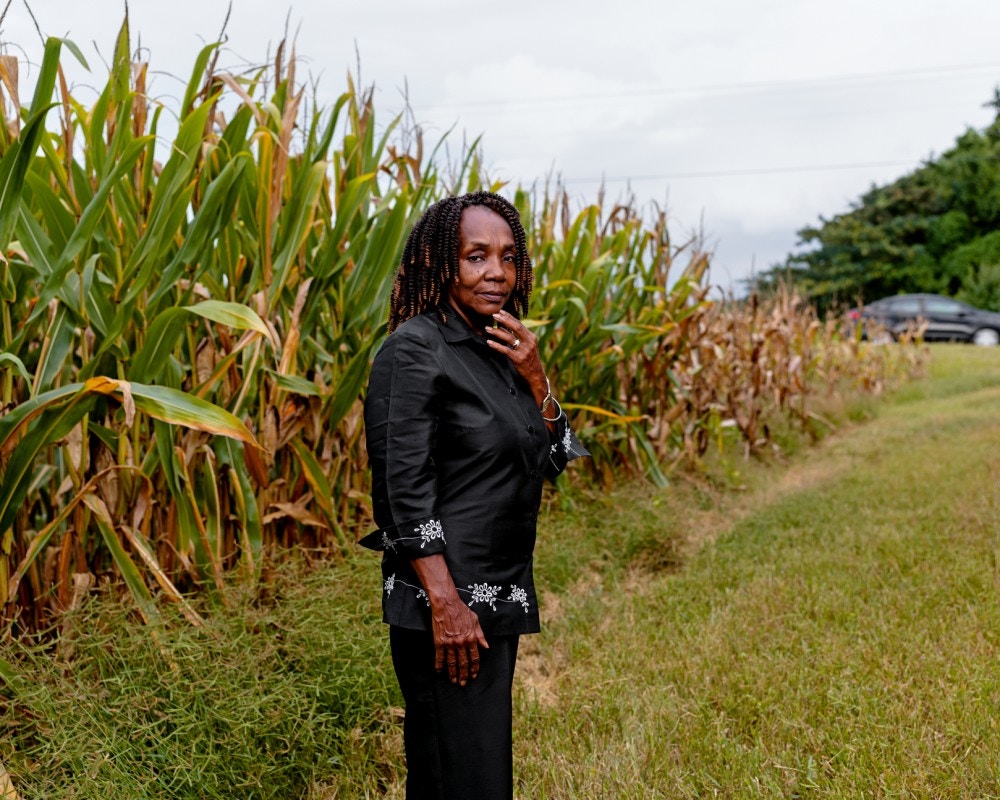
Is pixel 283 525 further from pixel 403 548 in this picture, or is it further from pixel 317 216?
pixel 403 548

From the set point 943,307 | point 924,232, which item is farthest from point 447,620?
point 924,232

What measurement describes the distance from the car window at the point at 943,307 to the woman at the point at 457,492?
24.4 m

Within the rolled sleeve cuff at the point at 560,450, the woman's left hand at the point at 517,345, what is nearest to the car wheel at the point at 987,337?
the rolled sleeve cuff at the point at 560,450

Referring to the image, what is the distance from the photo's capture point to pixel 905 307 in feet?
80.5

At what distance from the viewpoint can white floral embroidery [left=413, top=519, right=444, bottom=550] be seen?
1.76 m

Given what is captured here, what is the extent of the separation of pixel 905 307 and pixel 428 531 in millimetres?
25498

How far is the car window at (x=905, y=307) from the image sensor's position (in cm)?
2365

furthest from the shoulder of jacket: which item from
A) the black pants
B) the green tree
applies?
the green tree

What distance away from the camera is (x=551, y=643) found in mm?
3918

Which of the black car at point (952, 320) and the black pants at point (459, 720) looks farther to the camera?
the black car at point (952, 320)

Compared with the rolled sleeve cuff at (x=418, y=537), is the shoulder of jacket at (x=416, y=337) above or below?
above

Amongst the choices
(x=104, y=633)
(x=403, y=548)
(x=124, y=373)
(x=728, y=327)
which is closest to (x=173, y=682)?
(x=104, y=633)

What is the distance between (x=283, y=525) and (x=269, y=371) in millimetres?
795

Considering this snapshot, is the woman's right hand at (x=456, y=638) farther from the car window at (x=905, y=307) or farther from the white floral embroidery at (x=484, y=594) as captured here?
the car window at (x=905, y=307)
